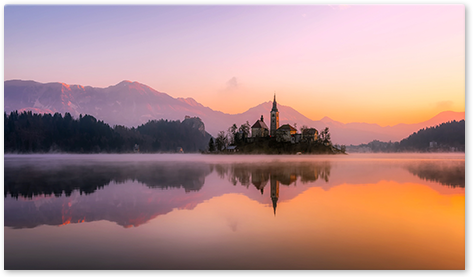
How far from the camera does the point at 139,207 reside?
68.9 feet

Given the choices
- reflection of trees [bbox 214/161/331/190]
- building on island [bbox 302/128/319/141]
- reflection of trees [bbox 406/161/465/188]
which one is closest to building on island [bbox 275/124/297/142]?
building on island [bbox 302/128/319/141]

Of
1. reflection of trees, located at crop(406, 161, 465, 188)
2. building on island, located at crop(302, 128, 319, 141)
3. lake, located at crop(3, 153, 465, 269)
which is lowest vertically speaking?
reflection of trees, located at crop(406, 161, 465, 188)

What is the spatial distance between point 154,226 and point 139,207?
5.54 m

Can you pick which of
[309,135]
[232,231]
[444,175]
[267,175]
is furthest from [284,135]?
[232,231]

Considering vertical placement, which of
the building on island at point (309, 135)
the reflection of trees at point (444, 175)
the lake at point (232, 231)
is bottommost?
the reflection of trees at point (444, 175)

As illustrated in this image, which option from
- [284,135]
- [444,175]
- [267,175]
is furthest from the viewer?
[284,135]

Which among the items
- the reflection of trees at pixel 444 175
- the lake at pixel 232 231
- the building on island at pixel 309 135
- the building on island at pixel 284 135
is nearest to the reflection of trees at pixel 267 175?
the lake at pixel 232 231

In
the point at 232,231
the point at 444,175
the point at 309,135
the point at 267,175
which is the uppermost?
the point at 309,135

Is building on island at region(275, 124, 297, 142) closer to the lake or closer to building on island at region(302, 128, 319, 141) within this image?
building on island at region(302, 128, 319, 141)

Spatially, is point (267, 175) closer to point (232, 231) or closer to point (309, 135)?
point (232, 231)

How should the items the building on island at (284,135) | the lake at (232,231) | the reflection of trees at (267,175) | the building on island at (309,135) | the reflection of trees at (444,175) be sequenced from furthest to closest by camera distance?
the building on island at (309,135) < the building on island at (284,135) < the reflection of trees at (267,175) < the reflection of trees at (444,175) < the lake at (232,231)

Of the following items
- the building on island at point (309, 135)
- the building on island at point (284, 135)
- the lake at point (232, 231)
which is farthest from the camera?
the building on island at point (309, 135)

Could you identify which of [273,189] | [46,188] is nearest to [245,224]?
[273,189]

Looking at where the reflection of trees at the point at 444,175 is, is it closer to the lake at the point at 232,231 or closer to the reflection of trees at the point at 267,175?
the lake at the point at 232,231
